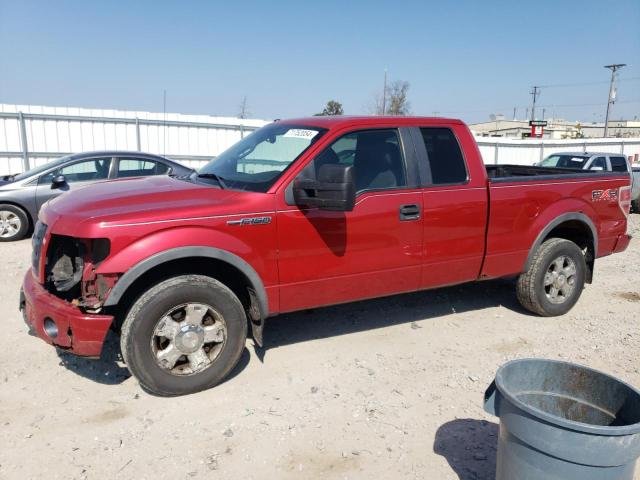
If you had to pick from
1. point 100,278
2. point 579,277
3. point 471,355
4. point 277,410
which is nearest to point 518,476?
point 277,410

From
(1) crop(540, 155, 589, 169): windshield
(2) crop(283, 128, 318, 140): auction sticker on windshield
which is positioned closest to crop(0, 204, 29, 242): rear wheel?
(2) crop(283, 128, 318, 140): auction sticker on windshield

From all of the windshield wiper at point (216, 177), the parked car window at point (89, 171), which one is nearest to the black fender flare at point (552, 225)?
the windshield wiper at point (216, 177)

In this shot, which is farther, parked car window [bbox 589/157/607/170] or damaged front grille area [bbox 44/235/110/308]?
parked car window [bbox 589/157/607/170]

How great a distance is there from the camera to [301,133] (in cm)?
445

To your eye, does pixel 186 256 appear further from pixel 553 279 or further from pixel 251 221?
pixel 553 279

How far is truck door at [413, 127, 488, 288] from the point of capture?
461 centimetres

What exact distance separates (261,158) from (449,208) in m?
1.65

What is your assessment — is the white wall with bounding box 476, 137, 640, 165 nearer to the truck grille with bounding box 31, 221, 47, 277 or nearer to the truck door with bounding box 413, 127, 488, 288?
the truck door with bounding box 413, 127, 488, 288

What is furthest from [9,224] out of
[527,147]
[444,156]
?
[527,147]

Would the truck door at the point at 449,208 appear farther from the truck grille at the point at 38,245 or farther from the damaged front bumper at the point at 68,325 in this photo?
the truck grille at the point at 38,245

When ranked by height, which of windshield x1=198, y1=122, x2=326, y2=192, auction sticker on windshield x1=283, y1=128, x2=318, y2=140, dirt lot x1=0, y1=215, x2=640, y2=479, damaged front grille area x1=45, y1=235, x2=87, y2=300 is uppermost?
auction sticker on windshield x1=283, y1=128, x2=318, y2=140

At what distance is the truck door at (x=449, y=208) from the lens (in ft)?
15.1

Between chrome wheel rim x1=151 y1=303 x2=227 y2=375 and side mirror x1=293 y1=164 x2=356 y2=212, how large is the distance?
3.44ft

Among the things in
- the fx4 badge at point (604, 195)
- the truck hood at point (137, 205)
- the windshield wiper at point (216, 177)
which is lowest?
the fx4 badge at point (604, 195)
